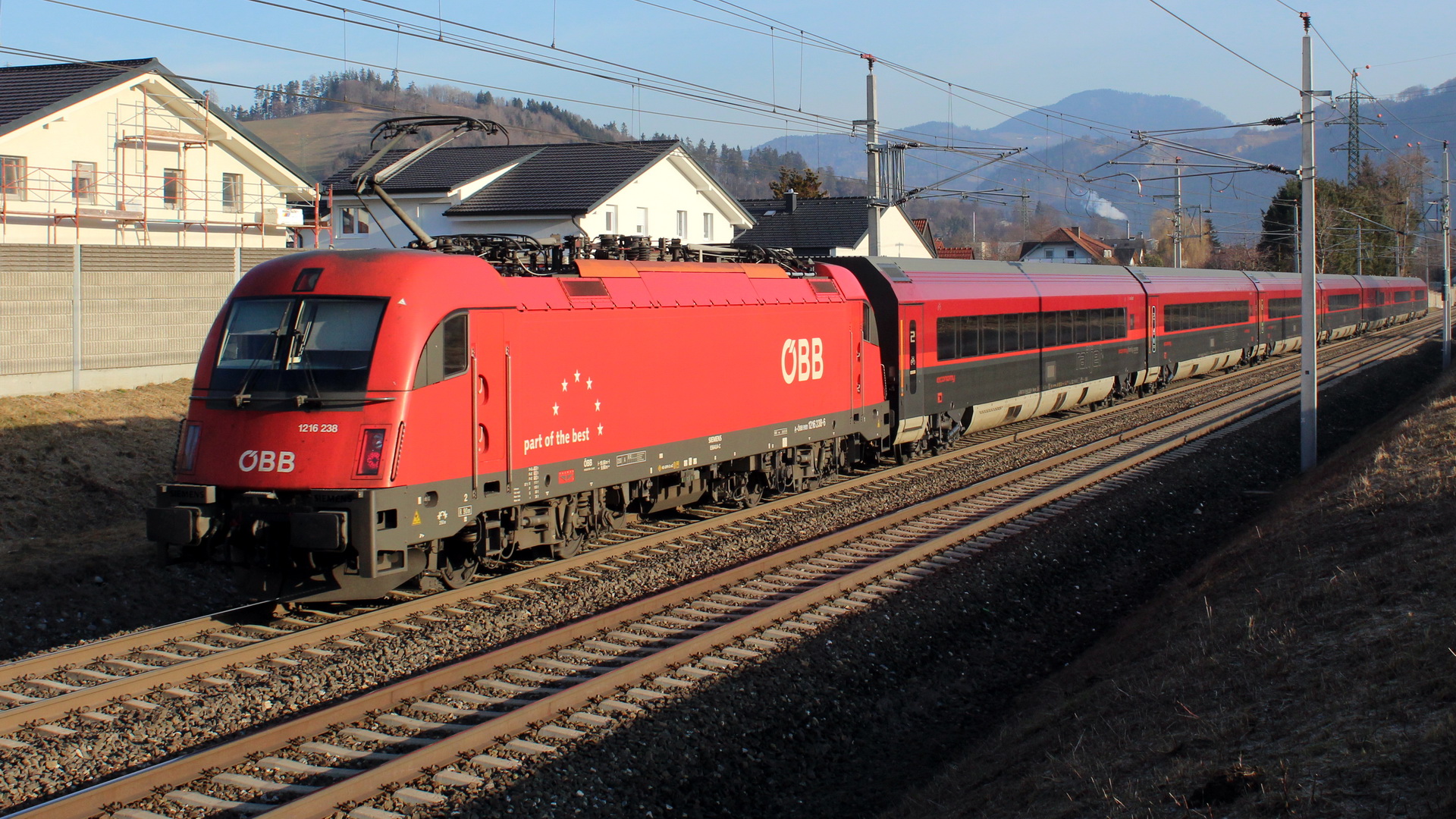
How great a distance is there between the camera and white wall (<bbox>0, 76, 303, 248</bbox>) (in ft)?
94.4

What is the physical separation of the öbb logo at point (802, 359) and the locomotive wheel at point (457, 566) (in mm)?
5582

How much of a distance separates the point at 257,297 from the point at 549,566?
13.0 ft

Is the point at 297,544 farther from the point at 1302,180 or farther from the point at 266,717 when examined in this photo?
the point at 1302,180

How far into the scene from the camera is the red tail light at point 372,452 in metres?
9.45

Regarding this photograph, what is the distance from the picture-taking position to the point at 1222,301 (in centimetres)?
3603

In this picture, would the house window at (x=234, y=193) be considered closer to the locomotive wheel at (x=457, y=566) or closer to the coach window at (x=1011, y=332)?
the coach window at (x=1011, y=332)

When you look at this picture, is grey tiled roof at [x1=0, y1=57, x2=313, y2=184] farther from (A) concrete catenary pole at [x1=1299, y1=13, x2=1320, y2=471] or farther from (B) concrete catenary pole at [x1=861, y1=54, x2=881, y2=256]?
(A) concrete catenary pole at [x1=1299, y1=13, x2=1320, y2=471]

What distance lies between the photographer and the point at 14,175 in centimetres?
2845

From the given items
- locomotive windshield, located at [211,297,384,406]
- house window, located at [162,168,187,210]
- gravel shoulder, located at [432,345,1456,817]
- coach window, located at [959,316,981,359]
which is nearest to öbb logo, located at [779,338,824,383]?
gravel shoulder, located at [432,345,1456,817]

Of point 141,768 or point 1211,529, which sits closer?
point 141,768

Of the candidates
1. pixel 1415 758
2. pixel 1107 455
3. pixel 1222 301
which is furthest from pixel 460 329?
pixel 1222 301

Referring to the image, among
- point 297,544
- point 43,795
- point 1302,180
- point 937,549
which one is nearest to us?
point 43,795

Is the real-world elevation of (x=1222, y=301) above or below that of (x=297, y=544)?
above

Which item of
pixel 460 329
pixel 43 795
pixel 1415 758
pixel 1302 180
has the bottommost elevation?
pixel 43 795
